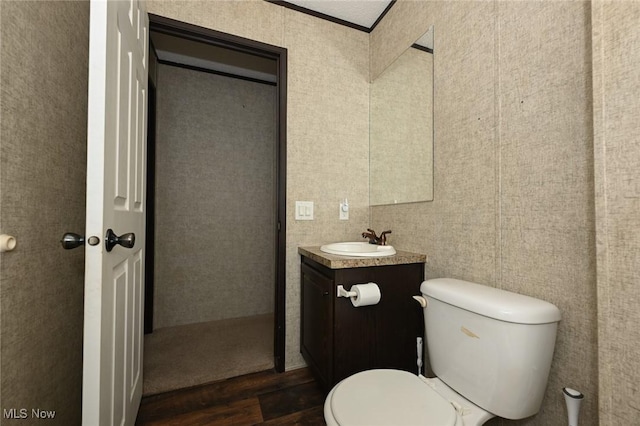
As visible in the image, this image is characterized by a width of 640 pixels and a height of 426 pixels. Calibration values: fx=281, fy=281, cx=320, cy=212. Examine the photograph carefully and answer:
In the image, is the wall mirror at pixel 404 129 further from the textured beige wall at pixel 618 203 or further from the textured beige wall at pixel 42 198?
Answer: the textured beige wall at pixel 42 198

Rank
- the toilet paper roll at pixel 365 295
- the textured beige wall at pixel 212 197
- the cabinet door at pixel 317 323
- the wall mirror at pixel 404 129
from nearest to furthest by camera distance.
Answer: the toilet paper roll at pixel 365 295
the cabinet door at pixel 317 323
the wall mirror at pixel 404 129
the textured beige wall at pixel 212 197

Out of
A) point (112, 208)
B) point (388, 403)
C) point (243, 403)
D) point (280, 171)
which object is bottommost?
point (243, 403)

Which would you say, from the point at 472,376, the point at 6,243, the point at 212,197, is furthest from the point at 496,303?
the point at 212,197

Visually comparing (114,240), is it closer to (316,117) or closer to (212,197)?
(316,117)

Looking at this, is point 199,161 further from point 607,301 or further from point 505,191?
point 607,301

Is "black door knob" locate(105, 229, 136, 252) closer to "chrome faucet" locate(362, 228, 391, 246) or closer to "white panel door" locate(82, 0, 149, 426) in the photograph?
"white panel door" locate(82, 0, 149, 426)

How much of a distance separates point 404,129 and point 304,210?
783 millimetres

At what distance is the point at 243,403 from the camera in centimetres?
146

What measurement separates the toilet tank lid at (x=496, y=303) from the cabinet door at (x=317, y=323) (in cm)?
50

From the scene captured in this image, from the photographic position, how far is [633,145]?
62 cm

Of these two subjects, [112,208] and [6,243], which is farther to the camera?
[112,208]

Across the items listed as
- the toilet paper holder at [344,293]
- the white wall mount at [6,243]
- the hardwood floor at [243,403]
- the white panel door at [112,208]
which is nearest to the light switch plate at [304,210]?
the toilet paper holder at [344,293]

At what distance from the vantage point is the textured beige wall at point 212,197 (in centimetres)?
244

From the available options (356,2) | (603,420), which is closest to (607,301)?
(603,420)
